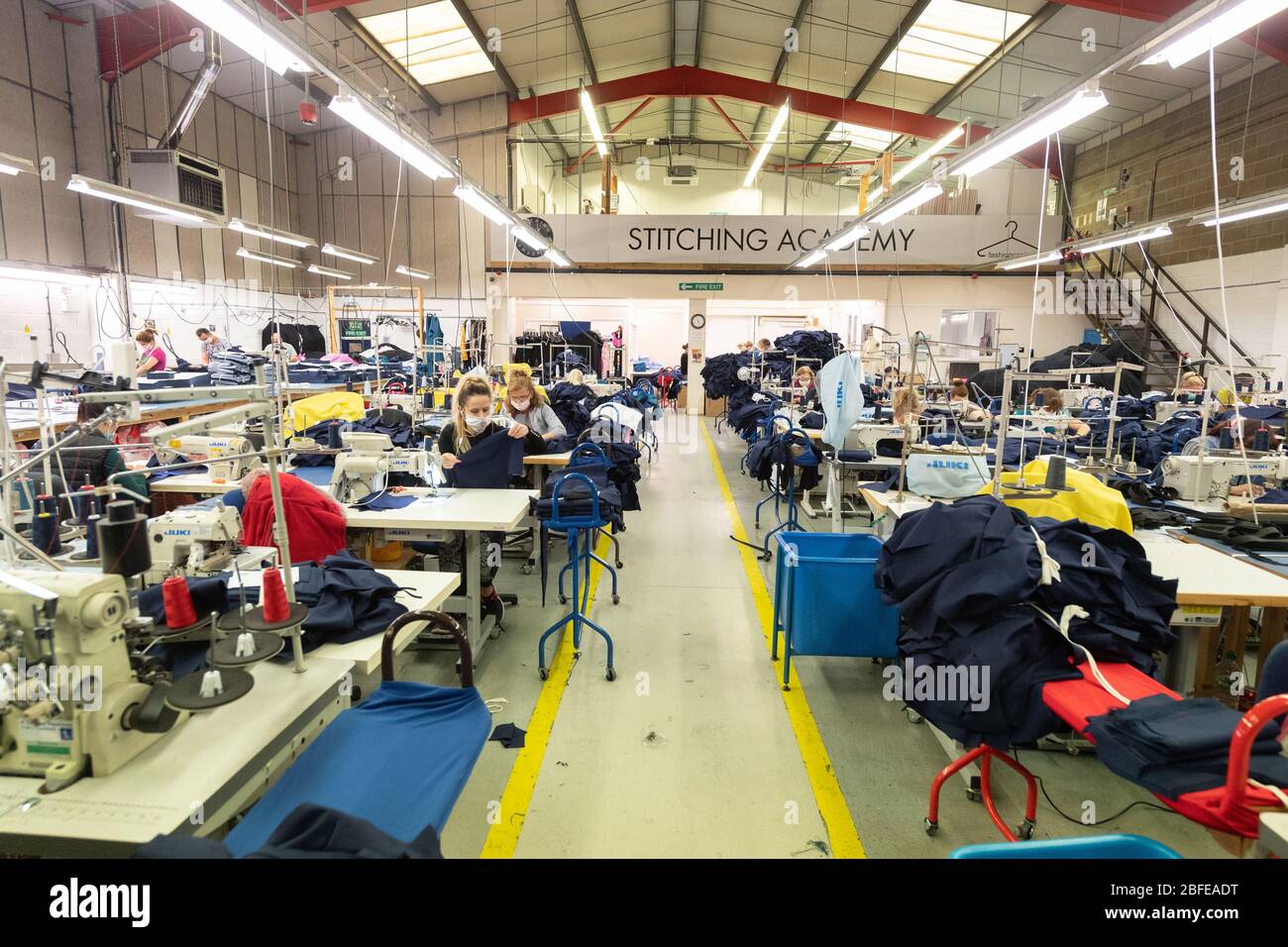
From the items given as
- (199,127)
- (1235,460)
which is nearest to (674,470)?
(1235,460)

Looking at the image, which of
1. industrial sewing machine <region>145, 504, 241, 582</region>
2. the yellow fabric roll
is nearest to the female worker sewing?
industrial sewing machine <region>145, 504, 241, 582</region>

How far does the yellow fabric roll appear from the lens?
2861 mm

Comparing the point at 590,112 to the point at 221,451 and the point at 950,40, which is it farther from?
the point at 221,451

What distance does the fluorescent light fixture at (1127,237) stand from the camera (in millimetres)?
8102

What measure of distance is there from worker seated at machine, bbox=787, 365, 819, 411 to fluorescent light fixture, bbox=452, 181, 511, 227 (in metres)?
4.37

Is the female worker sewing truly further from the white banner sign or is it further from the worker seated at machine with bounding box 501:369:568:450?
the white banner sign

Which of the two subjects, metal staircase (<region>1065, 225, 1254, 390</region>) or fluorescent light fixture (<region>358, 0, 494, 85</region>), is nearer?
fluorescent light fixture (<region>358, 0, 494, 85</region>)

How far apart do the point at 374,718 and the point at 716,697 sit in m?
1.95

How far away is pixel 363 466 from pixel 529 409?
85.6 inches

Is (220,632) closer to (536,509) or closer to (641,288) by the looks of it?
(536,509)

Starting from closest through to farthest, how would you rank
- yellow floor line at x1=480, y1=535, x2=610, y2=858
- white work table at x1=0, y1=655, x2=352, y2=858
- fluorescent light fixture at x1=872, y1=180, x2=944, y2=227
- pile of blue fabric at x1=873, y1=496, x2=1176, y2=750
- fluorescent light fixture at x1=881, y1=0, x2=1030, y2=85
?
white work table at x1=0, y1=655, x2=352, y2=858, pile of blue fabric at x1=873, y1=496, x2=1176, y2=750, yellow floor line at x1=480, y1=535, x2=610, y2=858, fluorescent light fixture at x1=872, y1=180, x2=944, y2=227, fluorescent light fixture at x1=881, y1=0, x2=1030, y2=85

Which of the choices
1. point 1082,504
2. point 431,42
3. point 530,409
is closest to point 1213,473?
point 1082,504

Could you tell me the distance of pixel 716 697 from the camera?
340 centimetres

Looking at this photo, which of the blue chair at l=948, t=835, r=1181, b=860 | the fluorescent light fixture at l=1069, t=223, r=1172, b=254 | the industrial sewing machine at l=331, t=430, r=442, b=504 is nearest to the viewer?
the blue chair at l=948, t=835, r=1181, b=860
